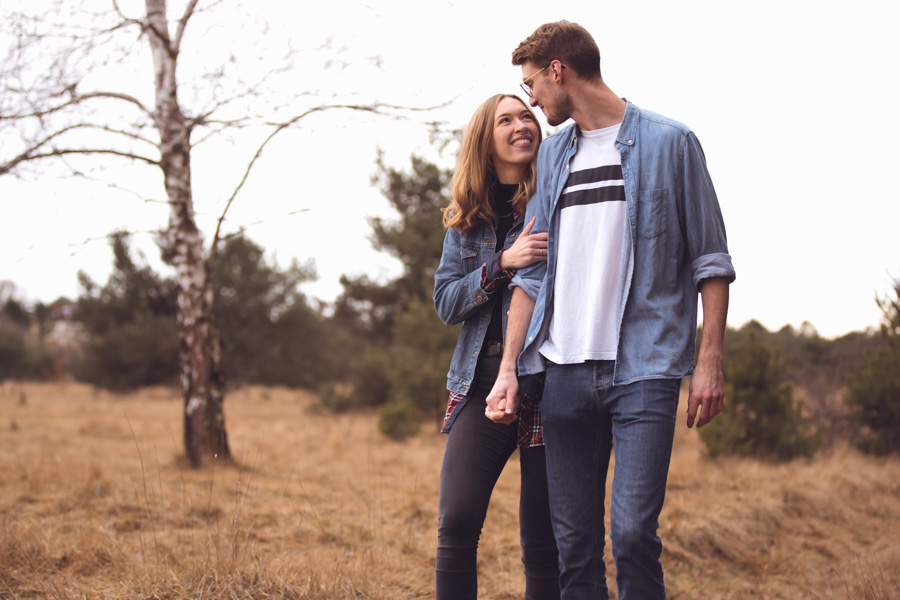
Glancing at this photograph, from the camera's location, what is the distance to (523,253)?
230 centimetres

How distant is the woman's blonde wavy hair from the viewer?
2518mm

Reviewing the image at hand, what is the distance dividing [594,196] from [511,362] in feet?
1.90

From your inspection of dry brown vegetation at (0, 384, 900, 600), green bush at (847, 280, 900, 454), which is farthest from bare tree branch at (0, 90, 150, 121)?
green bush at (847, 280, 900, 454)

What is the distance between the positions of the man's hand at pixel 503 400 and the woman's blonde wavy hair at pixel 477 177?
63cm

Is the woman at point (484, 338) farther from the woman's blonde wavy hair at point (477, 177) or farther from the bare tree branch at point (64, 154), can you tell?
the bare tree branch at point (64, 154)

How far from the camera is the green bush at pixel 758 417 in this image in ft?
24.7

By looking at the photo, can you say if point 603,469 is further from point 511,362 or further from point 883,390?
point 883,390

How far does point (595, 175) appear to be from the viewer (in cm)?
215

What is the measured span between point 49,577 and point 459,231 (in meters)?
2.25

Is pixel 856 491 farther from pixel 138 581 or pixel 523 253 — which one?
pixel 138 581

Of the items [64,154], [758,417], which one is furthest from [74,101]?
[758,417]

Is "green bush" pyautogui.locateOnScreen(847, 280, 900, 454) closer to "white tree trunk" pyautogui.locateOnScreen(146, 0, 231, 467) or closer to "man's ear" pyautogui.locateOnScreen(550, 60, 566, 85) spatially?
"white tree trunk" pyautogui.locateOnScreen(146, 0, 231, 467)

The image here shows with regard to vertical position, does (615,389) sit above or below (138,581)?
above

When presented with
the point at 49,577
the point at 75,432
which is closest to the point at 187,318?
the point at 49,577
